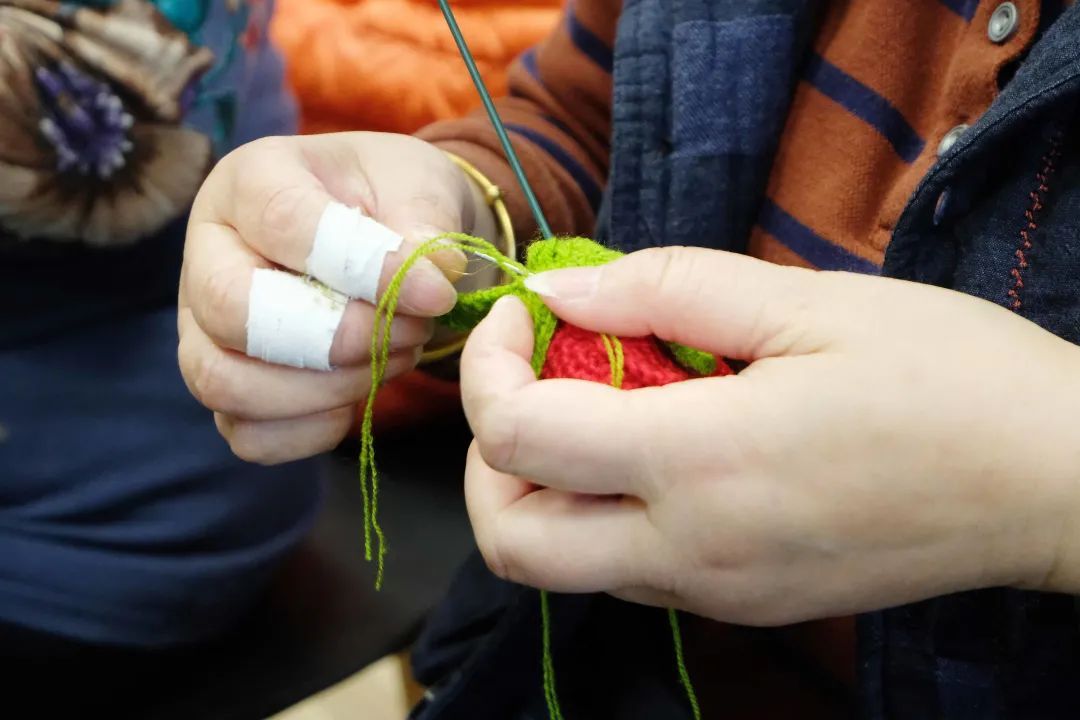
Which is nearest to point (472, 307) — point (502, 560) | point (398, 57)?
point (502, 560)

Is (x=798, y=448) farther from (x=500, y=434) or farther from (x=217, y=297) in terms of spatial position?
(x=217, y=297)

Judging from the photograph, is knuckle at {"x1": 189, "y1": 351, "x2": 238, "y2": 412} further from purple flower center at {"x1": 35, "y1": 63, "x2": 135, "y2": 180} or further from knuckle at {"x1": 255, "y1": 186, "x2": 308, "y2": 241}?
purple flower center at {"x1": 35, "y1": 63, "x2": 135, "y2": 180}

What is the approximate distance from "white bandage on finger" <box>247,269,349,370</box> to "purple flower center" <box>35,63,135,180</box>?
0.87 feet

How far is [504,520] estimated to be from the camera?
13.8 inches

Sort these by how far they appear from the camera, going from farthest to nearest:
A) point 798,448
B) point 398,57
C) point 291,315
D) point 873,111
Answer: point 398,57 → point 873,111 → point 291,315 → point 798,448

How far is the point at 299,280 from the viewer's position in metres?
0.41

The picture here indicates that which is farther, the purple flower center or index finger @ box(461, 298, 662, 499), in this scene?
the purple flower center

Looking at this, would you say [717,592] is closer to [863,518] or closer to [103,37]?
[863,518]

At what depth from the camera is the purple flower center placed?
558 millimetres

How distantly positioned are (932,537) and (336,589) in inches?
19.0

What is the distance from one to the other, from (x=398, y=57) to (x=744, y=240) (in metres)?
0.58

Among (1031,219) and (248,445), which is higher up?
(1031,219)

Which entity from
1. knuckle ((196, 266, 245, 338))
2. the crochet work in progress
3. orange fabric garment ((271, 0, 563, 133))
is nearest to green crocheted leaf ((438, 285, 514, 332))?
the crochet work in progress

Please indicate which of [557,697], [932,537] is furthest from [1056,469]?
[557,697]
